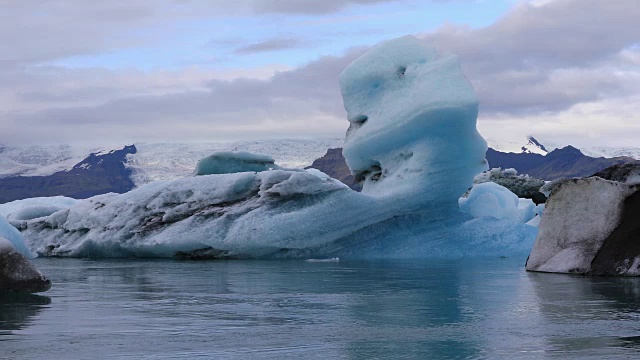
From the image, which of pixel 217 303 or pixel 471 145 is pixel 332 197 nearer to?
pixel 471 145

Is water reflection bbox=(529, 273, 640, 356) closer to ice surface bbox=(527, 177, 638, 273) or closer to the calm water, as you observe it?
the calm water

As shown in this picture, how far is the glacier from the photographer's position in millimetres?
20234

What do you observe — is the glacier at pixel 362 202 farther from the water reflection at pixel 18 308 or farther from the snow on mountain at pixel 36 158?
the snow on mountain at pixel 36 158

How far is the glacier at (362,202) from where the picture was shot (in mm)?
20234

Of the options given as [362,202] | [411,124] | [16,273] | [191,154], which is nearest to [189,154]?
[191,154]

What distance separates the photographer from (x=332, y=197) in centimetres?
2025

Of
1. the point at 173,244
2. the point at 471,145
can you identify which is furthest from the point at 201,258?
the point at 471,145

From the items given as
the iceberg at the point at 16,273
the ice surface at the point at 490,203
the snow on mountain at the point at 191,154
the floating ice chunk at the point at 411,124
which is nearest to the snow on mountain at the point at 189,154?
the snow on mountain at the point at 191,154

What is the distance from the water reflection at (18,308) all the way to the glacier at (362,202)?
1027cm

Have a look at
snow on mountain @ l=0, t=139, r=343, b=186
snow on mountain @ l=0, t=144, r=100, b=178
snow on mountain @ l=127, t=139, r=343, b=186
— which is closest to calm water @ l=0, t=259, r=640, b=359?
snow on mountain @ l=0, t=139, r=343, b=186

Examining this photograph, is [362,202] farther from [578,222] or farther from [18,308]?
[18,308]

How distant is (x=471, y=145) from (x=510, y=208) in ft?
23.7

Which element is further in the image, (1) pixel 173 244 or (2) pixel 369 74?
(2) pixel 369 74

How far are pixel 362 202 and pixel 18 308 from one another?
1229 cm
